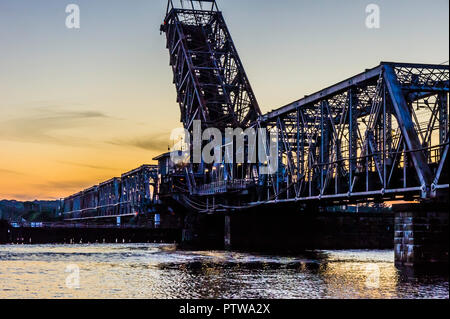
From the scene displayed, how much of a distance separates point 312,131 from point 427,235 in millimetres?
22871

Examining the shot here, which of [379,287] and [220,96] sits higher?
[220,96]

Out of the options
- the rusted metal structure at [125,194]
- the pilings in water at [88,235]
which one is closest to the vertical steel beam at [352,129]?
the pilings in water at [88,235]

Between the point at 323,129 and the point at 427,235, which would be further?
the point at 323,129

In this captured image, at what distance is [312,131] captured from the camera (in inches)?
2221

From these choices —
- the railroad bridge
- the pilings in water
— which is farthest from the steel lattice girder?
the pilings in water

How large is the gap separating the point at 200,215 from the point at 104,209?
4295 inches

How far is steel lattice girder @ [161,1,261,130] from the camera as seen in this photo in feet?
262

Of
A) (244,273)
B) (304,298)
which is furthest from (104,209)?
(304,298)

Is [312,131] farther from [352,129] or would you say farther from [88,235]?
[88,235]

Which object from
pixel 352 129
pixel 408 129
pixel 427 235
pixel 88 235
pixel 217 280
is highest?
pixel 352 129

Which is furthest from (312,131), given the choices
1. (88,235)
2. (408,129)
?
(88,235)

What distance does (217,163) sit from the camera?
2923 inches
